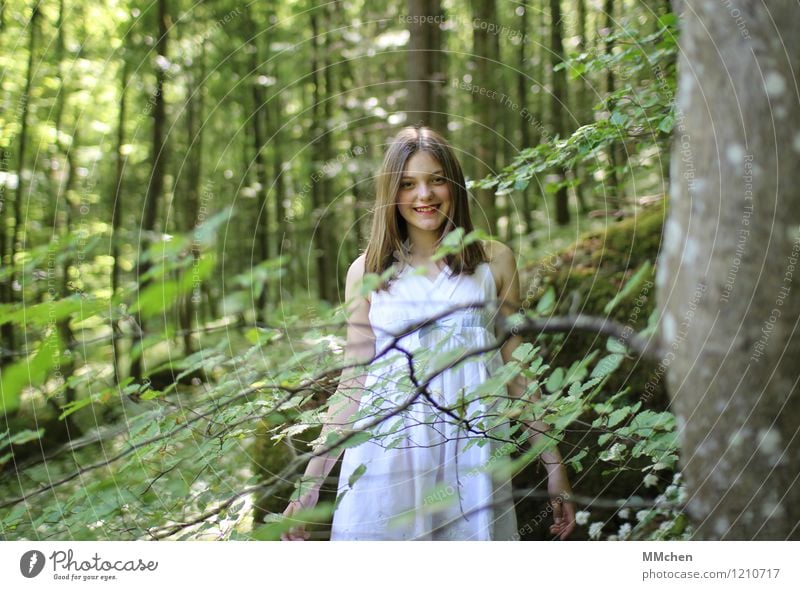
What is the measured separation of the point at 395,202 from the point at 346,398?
51 centimetres

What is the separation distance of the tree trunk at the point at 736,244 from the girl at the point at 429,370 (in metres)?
0.42

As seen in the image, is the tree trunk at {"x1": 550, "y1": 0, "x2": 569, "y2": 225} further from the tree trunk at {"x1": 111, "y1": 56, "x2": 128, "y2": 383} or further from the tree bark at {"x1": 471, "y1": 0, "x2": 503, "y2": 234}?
the tree trunk at {"x1": 111, "y1": 56, "x2": 128, "y2": 383}

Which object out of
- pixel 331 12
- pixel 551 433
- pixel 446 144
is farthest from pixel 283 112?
pixel 551 433

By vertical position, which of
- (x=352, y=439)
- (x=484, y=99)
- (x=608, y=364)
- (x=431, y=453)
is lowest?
(x=431, y=453)

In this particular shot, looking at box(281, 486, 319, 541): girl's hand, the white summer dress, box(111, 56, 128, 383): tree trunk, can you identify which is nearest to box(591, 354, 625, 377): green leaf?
the white summer dress

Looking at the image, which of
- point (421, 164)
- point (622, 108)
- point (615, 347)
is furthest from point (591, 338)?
point (615, 347)

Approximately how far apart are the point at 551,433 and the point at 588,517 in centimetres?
76

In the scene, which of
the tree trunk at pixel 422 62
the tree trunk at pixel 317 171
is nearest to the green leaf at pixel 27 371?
the tree trunk at pixel 422 62

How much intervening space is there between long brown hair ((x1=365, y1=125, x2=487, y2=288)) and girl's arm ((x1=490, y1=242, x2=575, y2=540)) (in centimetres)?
5

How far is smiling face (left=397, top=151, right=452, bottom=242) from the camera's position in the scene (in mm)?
1603

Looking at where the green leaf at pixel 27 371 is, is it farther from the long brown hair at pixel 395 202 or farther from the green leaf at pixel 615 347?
the long brown hair at pixel 395 202

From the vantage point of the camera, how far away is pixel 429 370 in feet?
4.82

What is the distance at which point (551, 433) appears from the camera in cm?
143

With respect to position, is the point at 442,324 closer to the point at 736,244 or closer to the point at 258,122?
the point at 736,244
